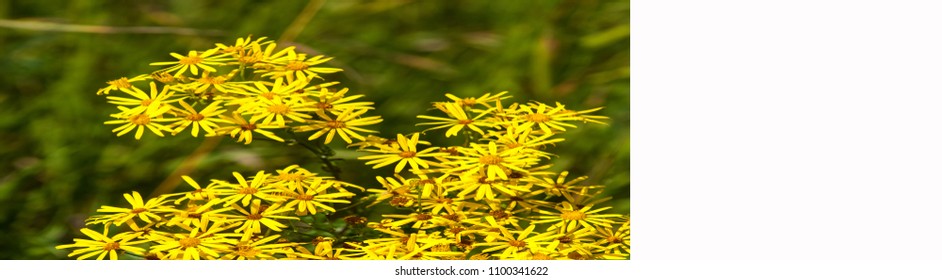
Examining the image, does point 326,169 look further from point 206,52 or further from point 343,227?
point 206,52

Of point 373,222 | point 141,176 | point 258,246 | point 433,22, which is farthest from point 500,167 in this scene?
point 141,176

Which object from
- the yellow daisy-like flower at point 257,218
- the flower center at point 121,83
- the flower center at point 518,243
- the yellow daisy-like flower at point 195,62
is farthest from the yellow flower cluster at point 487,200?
the flower center at point 121,83

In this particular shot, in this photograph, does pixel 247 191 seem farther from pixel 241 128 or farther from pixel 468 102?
pixel 468 102

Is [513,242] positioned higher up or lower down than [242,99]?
lower down

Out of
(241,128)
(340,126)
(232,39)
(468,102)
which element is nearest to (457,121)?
(468,102)

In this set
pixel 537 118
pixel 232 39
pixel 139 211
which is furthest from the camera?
pixel 232 39

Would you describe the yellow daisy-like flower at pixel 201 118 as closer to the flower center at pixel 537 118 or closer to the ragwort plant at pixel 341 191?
the ragwort plant at pixel 341 191

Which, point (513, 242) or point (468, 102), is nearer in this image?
point (513, 242)
